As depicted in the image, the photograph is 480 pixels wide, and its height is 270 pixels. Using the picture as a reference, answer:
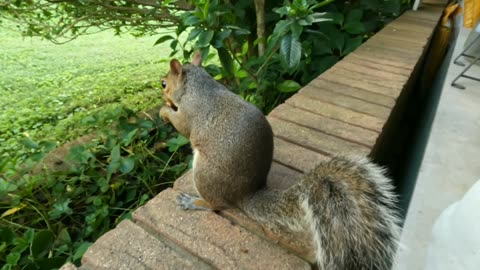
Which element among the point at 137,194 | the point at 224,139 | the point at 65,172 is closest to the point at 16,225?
the point at 65,172

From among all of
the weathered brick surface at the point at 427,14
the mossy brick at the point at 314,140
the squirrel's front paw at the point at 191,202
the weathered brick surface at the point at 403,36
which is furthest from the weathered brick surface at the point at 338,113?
the weathered brick surface at the point at 427,14

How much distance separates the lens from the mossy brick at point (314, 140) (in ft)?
3.17

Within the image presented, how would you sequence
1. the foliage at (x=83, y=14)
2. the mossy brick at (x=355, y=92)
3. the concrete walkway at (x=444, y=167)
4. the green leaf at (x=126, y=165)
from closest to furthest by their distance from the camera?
the concrete walkway at (x=444, y=167), the mossy brick at (x=355, y=92), the green leaf at (x=126, y=165), the foliage at (x=83, y=14)

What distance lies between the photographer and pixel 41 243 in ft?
4.05

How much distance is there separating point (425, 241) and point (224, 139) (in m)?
0.51

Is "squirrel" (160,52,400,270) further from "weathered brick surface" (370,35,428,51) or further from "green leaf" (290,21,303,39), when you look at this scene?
"weathered brick surface" (370,35,428,51)

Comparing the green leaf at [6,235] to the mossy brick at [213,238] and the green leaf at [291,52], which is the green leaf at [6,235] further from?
the green leaf at [291,52]

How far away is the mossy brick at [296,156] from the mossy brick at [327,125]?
0.11 meters

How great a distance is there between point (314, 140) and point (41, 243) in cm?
98

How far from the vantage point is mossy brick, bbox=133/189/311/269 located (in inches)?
27.4


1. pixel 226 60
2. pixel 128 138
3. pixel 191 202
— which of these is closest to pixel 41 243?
pixel 128 138

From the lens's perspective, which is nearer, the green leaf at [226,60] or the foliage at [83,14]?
the green leaf at [226,60]

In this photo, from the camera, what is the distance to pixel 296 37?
1.29m

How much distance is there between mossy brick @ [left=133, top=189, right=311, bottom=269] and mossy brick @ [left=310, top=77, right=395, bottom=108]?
27.3 inches
